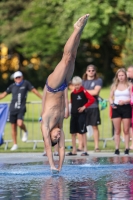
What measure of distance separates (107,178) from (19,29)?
158 feet

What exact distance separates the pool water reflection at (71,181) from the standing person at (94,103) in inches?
121

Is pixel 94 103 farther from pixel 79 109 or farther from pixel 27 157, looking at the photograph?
pixel 27 157

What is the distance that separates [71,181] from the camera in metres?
11.0

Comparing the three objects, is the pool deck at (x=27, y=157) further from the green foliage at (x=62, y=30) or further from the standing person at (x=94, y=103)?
Result: the green foliage at (x=62, y=30)

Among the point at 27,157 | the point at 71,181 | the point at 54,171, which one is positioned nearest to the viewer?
the point at 71,181

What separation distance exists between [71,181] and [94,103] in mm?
6857

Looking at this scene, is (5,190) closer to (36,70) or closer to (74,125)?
(74,125)

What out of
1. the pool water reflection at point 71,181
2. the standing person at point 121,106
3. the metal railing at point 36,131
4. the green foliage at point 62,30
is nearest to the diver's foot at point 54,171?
the pool water reflection at point 71,181

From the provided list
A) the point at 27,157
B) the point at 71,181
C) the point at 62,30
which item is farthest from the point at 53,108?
the point at 62,30

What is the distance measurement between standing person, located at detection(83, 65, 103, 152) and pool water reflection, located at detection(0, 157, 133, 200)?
10.1 feet

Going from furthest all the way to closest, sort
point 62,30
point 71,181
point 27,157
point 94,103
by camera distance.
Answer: point 62,30, point 94,103, point 27,157, point 71,181

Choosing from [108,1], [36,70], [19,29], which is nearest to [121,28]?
[108,1]

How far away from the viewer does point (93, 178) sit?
1140 cm

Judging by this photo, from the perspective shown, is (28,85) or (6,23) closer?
(28,85)
